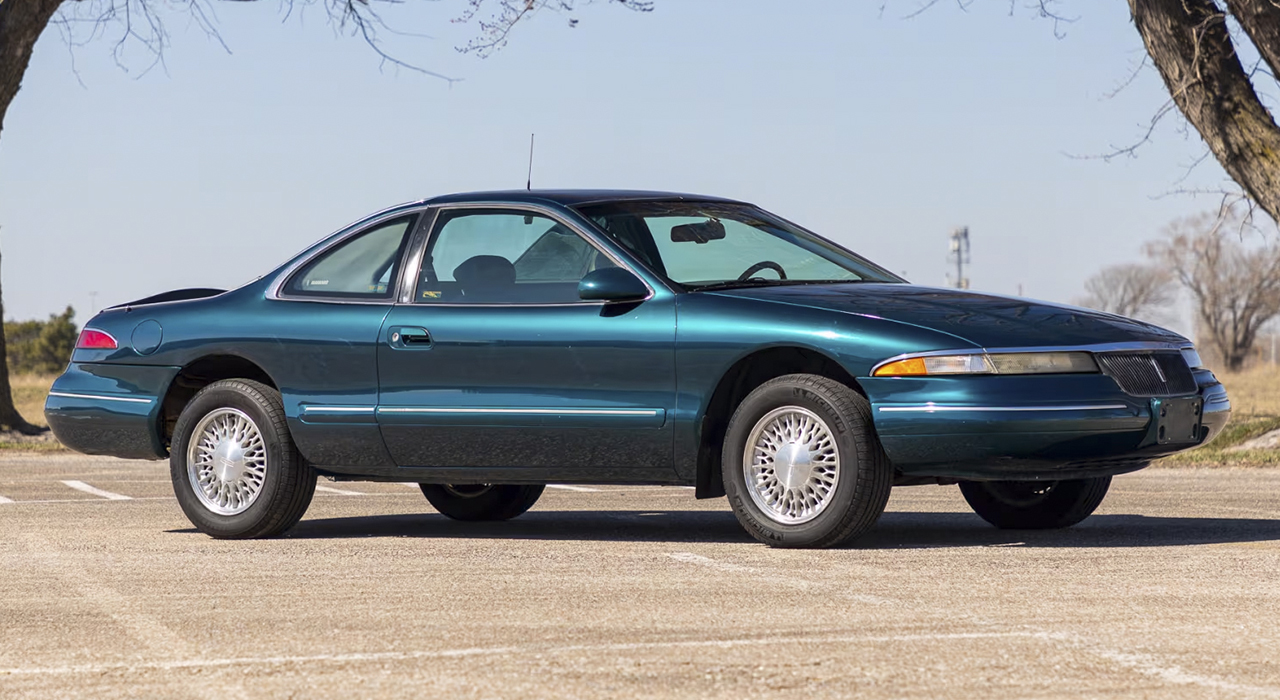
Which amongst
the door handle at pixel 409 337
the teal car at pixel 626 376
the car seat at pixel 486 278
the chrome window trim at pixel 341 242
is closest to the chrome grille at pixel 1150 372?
the teal car at pixel 626 376

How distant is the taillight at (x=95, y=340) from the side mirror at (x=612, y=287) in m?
2.81

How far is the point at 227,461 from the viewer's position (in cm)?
912

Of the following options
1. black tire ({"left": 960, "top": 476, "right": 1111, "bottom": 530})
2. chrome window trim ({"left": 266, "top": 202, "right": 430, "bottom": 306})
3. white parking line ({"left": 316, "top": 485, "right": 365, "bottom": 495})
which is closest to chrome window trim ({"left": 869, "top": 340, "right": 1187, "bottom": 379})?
black tire ({"left": 960, "top": 476, "right": 1111, "bottom": 530})

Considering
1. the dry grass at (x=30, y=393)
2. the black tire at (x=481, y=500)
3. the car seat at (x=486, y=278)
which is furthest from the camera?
the dry grass at (x=30, y=393)

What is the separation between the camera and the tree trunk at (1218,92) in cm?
1606

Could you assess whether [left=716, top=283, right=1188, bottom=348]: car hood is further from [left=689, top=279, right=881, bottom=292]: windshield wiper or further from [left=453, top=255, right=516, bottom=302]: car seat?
[left=453, top=255, right=516, bottom=302]: car seat

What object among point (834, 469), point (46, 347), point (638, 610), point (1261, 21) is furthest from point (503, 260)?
point (46, 347)

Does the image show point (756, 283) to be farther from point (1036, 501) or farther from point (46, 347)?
point (46, 347)

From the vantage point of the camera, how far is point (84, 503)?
1128cm

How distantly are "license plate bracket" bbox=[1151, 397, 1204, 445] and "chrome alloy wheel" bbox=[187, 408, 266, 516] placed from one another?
13.5ft

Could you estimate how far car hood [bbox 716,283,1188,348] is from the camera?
25.2 feet

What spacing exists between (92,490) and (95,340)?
302 centimetres

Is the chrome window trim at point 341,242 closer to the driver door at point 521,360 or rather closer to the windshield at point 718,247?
the driver door at point 521,360

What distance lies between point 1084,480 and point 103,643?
15.9ft
